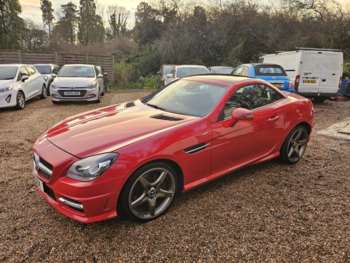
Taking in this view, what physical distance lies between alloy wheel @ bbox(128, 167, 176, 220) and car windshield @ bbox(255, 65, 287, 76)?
8.08m

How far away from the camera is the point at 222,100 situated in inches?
132

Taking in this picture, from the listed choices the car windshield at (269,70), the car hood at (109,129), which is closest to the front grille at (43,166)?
the car hood at (109,129)

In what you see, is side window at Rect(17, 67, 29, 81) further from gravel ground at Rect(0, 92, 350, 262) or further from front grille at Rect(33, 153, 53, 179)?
front grille at Rect(33, 153, 53, 179)

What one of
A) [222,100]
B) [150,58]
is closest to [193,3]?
[150,58]

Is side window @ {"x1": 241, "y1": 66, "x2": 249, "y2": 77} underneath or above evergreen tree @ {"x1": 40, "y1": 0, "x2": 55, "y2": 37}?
underneath

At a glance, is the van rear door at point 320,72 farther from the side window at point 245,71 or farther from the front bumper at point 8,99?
the front bumper at point 8,99

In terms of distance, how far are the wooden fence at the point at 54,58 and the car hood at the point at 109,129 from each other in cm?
1604

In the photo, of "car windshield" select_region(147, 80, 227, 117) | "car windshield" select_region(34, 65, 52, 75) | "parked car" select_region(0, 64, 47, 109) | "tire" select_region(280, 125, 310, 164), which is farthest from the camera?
"car windshield" select_region(34, 65, 52, 75)

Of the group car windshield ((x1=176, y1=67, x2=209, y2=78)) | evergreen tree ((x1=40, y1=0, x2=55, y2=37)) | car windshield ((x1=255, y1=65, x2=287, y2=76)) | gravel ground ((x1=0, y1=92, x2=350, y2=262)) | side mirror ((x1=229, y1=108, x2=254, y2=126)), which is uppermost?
evergreen tree ((x1=40, y1=0, x2=55, y2=37))

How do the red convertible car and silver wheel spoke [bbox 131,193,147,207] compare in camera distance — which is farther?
silver wheel spoke [bbox 131,193,147,207]

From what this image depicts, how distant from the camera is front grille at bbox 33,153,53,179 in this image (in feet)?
8.51

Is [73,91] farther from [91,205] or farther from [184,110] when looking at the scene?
[91,205]

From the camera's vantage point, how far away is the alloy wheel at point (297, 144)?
4.31 meters

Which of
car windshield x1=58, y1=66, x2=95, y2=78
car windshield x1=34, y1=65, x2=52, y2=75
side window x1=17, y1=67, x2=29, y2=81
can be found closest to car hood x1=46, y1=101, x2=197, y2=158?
side window x1=17, y1=67, x2=29, y2=81
